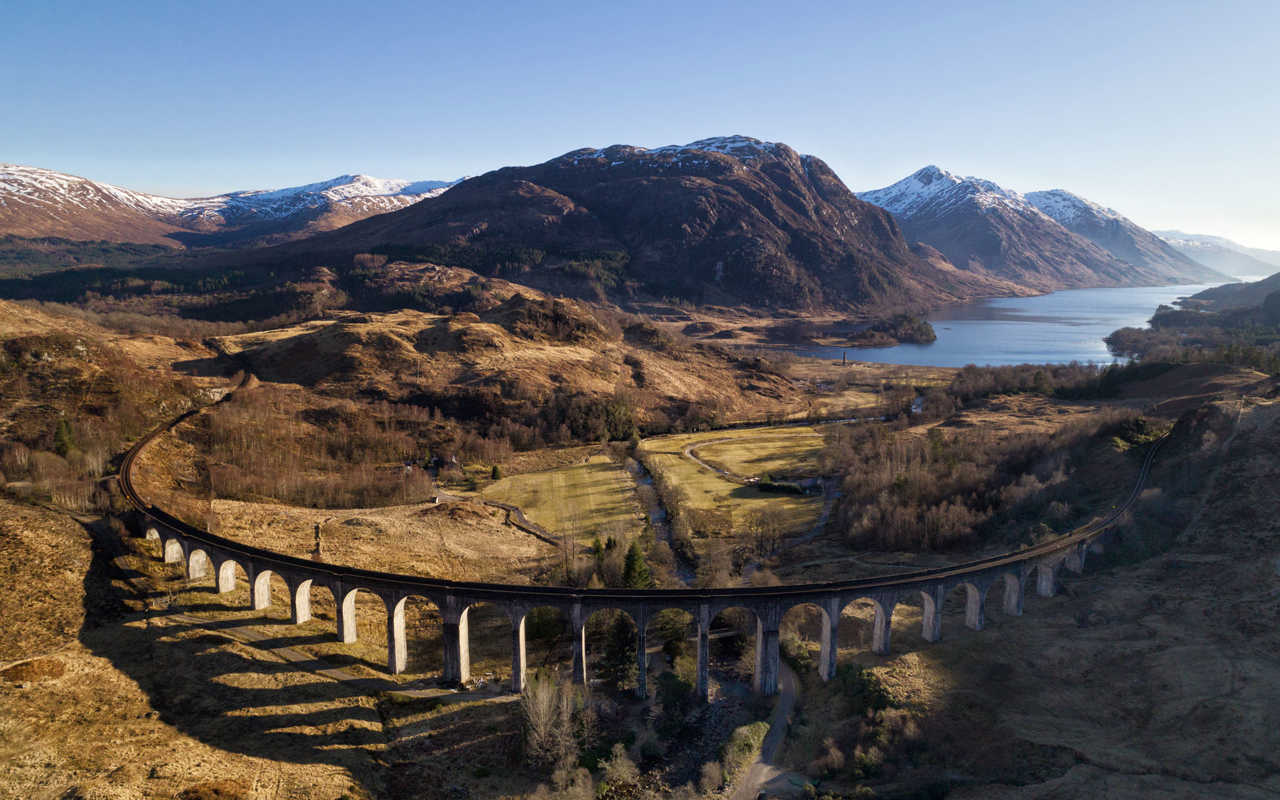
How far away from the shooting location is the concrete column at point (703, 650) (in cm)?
4200

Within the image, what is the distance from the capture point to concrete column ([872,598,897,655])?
4449 cm

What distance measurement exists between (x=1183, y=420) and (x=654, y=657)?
62.6 metres

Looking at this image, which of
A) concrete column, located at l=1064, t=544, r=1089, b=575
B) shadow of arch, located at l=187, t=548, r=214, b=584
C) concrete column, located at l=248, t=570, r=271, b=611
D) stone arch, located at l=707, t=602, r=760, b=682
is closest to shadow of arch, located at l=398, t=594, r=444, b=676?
concrete column, located at l=248, t=570, r=271, b=611

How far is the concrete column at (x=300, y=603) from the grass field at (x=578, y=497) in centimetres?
2737

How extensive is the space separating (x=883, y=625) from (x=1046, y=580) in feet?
55.8

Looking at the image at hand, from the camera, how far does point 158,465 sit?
7438 centimetres

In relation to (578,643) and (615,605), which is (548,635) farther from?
(615,605)

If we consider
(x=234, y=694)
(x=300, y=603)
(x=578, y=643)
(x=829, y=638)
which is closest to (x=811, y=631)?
(x=829, y=638)

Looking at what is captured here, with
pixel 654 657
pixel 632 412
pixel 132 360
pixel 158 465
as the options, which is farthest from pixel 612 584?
Answer: pixel 132 360

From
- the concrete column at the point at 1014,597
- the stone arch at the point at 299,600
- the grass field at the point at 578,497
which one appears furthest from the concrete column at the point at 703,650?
the grass field at the point at 578,497

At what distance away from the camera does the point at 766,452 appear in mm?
105188

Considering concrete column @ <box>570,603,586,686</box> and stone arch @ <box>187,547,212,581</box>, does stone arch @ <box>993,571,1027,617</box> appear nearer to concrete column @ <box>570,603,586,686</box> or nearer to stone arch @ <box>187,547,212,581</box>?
concrete column @ <box>570,603,586,686</box>

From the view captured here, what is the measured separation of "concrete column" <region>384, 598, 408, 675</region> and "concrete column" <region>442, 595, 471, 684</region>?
3.07 m

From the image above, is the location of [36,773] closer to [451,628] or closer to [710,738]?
[451,628]
